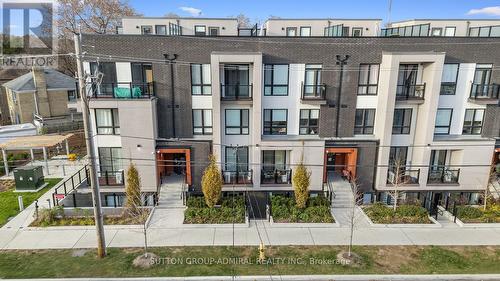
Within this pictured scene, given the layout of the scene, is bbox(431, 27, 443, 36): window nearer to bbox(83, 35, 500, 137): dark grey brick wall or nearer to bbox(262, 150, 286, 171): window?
bbox(83, 35, 500, 137): dark grey brick wall

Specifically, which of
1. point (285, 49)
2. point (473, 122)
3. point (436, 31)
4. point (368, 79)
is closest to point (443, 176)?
point (473, 122)

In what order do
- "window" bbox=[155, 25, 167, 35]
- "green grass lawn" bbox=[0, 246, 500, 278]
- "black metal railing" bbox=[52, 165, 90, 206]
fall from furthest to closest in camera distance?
"window" bbox=[155, 25, 167, 35]
"black metal railing" bbox=[52, 165, 90, 206]
"green grass lawn" bbox=[0, 246, 500, 278]

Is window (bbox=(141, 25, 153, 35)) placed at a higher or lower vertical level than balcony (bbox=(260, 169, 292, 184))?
higher

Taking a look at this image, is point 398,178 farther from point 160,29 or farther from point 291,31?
point 160,29

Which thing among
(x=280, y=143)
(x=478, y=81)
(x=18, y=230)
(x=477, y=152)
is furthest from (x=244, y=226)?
(x=478, y=81)

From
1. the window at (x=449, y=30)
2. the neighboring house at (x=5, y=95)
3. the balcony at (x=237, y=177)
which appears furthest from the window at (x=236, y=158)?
the neighboring house at (x=5, y=95)

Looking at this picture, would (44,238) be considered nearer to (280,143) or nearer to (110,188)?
(110,188)

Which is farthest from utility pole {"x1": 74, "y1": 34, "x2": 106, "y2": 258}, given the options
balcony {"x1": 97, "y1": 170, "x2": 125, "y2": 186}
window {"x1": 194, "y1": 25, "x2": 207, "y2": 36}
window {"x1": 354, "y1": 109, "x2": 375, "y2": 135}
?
window {"x1": 354, "y1": 109, "x2": 375, "y2": 135}
